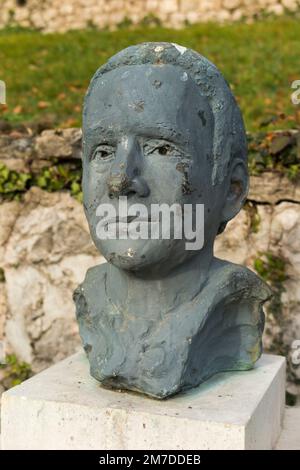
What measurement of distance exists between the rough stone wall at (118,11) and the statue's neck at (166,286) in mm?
8973

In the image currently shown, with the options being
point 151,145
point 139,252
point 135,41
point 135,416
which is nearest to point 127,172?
point 151,145

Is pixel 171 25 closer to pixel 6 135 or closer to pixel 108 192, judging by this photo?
pixel 6 135

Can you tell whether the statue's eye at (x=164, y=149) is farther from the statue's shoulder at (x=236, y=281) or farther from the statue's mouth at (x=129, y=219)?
the statue's shoulder at (x=236, y=281)

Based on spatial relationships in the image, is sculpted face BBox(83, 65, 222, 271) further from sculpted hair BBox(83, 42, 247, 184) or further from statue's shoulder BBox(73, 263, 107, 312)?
statue's shoulder BBox(73, 263, 107, 312)

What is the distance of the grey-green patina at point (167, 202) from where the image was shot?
2500 mm

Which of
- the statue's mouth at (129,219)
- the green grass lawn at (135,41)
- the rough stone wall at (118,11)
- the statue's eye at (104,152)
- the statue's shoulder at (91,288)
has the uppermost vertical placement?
the rough stone wall at (118,11)

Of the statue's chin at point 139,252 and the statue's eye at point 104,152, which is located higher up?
the statue's eye at point 104,152

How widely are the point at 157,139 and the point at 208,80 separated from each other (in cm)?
35

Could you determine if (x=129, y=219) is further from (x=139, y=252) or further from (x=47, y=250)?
(x=47, y=250)

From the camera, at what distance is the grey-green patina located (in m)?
2.50

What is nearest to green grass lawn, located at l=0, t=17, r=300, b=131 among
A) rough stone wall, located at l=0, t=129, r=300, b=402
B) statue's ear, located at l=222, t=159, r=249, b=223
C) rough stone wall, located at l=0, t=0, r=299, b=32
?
rough stone wall, located at l=0, t=129, r=300, b=402

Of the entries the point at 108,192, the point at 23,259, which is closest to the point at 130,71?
the point at 108,192

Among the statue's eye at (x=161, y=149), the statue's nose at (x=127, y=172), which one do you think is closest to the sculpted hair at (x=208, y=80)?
the statue's eye at (x=161, y=149)

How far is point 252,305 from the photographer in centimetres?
286
